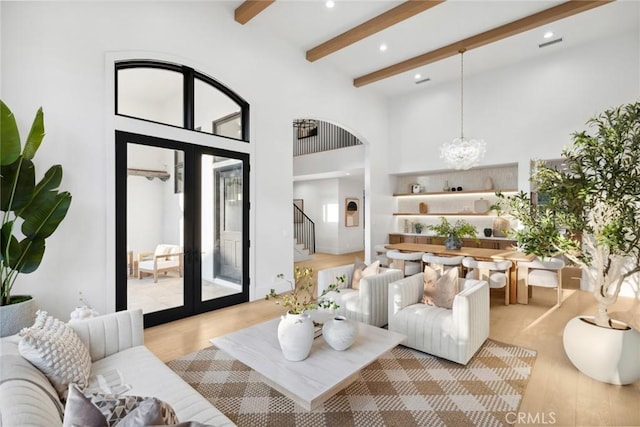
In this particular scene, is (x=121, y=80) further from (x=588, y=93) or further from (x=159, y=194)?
(x=588, y=93)

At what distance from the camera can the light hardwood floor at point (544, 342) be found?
2.30 metres

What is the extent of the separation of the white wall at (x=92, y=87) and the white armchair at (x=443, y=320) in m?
2.68

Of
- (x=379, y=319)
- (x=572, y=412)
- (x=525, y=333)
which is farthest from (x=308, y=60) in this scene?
(x=572, y=412)

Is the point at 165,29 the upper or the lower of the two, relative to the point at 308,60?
lower

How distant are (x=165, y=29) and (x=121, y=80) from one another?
922mm

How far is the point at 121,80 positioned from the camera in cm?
391

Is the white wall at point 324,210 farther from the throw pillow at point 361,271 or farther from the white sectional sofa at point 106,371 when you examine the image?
the white sectional sofa at point 106,371

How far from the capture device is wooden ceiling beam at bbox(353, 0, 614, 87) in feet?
14.8

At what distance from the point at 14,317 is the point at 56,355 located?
135cm

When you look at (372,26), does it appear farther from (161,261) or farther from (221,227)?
(161,261)

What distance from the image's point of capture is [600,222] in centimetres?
268

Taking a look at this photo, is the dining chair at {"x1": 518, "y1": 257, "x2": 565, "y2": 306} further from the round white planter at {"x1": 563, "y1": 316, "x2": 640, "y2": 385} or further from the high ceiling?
the high ceiling

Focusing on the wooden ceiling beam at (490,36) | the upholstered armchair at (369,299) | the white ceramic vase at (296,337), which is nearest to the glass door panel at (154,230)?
the upholstered armchair at (369,299)

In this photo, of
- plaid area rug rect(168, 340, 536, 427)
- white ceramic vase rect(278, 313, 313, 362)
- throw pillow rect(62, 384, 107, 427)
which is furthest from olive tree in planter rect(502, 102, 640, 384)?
throw pillow rect(62, 384, 107, 427)
